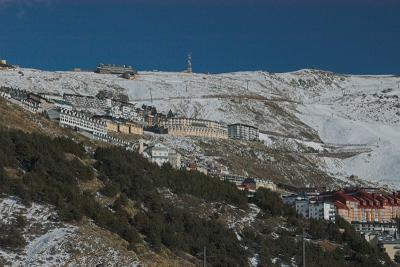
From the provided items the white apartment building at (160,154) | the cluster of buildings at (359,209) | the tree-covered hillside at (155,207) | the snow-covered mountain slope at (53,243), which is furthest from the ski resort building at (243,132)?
the snow-covered mountain slope at (53,243)

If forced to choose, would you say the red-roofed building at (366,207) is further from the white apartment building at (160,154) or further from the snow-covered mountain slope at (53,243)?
the snow-covered mountain slope at (53,243)

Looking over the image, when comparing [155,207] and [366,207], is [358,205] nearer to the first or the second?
[366,207]

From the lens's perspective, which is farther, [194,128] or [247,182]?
[194,128]

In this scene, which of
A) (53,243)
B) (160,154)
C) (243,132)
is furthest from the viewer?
(243,132)

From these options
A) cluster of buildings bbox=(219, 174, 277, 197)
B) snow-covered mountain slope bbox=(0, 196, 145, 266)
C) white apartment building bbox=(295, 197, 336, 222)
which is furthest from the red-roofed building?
snow-covered mountain slope bbox=(0, 196, 145, 266)

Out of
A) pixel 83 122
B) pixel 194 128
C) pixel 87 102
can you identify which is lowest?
pixel 83 122

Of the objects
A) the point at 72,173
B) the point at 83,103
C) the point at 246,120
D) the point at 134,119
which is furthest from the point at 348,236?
the point at 246,120

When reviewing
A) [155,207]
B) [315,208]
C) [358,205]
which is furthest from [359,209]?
[155,207]
